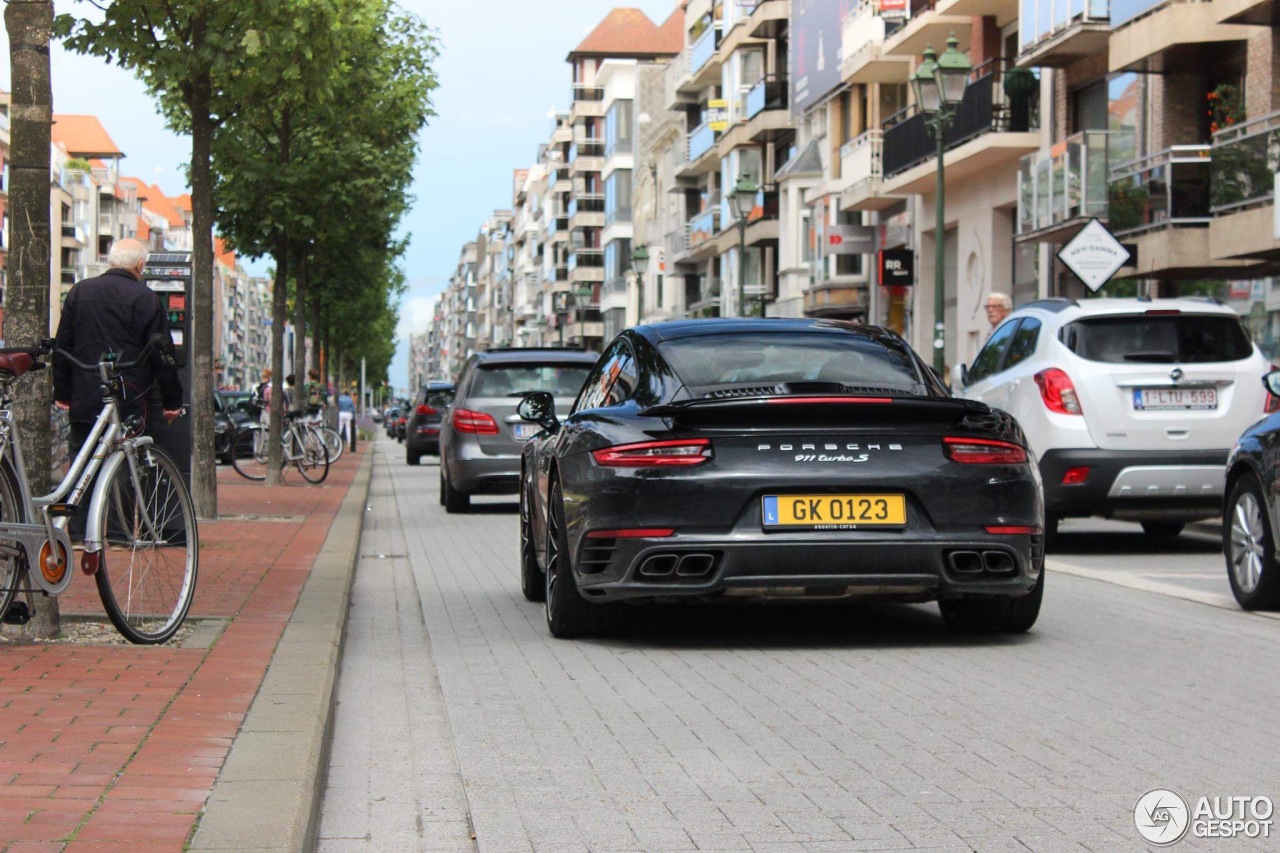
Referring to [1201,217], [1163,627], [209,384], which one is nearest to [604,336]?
[1201,217]

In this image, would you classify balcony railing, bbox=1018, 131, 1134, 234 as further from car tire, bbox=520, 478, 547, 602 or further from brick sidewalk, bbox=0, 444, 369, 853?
brick sidewalk, bbox=0, 444, 369, 853

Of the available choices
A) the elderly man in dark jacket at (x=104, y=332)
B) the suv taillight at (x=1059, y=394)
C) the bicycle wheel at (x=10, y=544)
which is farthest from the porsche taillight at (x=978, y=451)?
the suv taillight at (x=1059, y=394)

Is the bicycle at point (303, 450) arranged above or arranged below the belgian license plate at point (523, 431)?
below

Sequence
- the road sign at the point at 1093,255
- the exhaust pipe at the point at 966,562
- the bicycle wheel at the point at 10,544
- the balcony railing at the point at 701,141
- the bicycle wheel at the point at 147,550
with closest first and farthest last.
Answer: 1. the bicycle wheel at the point at 10,544
2. the bicycle wheel at the point at 147,550
3. the exhaust pipe at the point at 966,562
4. the road sign at the point at 1093,255
5. the balcony railing at the point at 701,141

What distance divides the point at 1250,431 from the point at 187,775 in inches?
268

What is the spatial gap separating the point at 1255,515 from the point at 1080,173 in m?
21.3

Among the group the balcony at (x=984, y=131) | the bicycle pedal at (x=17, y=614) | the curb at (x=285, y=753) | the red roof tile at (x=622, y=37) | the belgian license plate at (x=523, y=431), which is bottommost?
the curb at (x=285, y=753)

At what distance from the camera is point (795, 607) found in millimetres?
9953

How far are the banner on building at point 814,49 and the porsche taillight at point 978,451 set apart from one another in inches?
1571

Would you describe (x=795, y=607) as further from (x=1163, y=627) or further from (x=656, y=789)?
(x=656, y=789)

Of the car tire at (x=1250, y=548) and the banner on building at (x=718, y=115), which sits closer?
the car tire at (x=1250, y=548)

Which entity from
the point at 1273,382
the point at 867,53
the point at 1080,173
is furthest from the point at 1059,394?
the point at 867,53

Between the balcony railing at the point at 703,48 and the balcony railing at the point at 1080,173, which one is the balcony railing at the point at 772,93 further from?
the balcony railing at the point at 1080,173

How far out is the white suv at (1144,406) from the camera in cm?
1323
